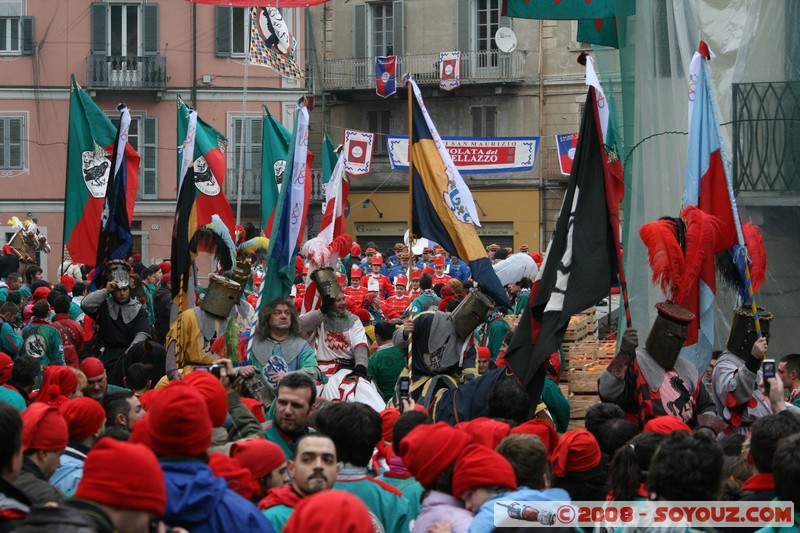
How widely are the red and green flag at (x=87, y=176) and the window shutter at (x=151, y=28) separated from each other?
2020cm

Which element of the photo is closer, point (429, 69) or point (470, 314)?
point (470, 314)

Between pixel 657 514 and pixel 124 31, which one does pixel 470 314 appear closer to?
pixel 657 514

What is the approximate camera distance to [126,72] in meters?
35.8

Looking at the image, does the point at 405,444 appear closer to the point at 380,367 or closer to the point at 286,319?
the point at 286,319

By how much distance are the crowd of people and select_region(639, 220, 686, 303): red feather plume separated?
23 cm

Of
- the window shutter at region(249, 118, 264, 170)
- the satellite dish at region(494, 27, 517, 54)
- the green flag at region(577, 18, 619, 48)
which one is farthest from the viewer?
the satellite dish at region(494, 27, 517, 54)

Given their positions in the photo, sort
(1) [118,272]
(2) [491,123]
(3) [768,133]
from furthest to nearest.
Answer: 1. (2) [491,123]
2. (1) [118,272]
3. (3) [768,133]

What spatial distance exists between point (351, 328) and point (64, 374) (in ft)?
9.94

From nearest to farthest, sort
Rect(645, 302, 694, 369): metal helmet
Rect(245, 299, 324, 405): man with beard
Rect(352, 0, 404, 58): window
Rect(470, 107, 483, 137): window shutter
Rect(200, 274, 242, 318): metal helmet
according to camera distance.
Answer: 1. Rect(645, 302, 694, 369): metal helmet
2. Rect(245, 299, 324, 405): man with beard
3. Rect(200, 274, 242, 318): metal helmet
4. Rect(470, 107, 483, 137): window shutter
5. Rect(352, 0, 404, 58): window

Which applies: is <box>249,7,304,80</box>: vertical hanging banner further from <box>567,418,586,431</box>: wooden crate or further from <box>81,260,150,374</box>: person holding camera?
<box>567,418,586,431</box>: wooden crate

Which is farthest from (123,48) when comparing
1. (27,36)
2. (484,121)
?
(484,121)

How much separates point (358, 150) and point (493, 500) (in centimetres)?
Result: 2904

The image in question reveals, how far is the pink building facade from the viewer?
3528 centimetres

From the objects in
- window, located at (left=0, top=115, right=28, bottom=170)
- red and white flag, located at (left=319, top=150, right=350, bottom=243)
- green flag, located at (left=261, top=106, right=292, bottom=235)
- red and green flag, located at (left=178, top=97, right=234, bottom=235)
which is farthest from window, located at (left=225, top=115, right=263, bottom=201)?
red and white flag, located at (left=319, top=150, right=350, bottom=243)
